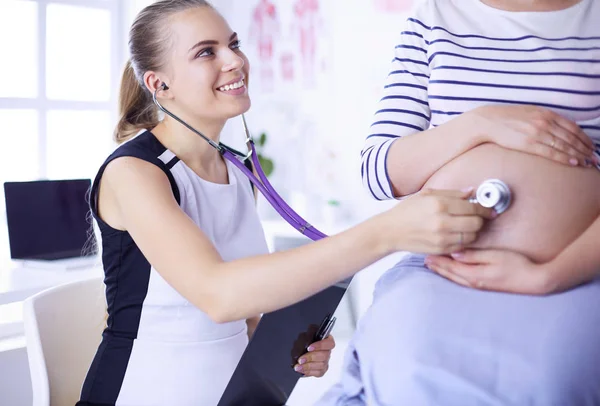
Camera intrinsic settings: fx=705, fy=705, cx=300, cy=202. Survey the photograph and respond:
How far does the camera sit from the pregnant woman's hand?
883 mm

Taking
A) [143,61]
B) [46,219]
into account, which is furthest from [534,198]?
[46,219]

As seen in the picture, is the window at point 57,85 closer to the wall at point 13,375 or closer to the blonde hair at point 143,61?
the wall at point 13,375

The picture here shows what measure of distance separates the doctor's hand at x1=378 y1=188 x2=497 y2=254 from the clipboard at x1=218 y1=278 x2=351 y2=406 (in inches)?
12.7

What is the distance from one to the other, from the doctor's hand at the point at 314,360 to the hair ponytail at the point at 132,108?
1.95 feet

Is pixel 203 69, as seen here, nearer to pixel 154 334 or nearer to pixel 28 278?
pixel 154 334

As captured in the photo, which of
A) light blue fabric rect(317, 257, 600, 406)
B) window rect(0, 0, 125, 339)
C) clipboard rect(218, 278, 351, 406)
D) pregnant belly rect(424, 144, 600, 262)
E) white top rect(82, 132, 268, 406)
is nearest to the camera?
light blue fabric rect(317, 257, 600, 406)

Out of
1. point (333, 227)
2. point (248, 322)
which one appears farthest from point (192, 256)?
point (333, 227)

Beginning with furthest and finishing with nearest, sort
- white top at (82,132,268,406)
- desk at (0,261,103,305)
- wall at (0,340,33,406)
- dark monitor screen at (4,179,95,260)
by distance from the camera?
dark monitor screen at (4,179,95,260), desk at (0,261,103,305), wall at (0,340,33,406), white top at (82,132,268,406)

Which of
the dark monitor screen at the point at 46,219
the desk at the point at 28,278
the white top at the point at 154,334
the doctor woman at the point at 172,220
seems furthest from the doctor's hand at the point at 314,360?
the dark monitor screen at the point at 46,219

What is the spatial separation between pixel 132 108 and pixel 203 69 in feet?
0.96

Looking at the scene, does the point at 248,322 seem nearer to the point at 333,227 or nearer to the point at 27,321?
the point at 27,321

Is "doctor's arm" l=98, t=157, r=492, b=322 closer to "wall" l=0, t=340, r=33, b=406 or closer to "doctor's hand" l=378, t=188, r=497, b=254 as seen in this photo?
"doctor's hand" l=378, t=188, r=497, b=254

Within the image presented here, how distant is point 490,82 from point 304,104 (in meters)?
3.08

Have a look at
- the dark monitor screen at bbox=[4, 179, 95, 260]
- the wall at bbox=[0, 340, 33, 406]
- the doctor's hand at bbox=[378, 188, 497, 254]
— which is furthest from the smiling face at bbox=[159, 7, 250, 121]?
the dark monitor screen at bbox=[4, 179, 95, 260]
